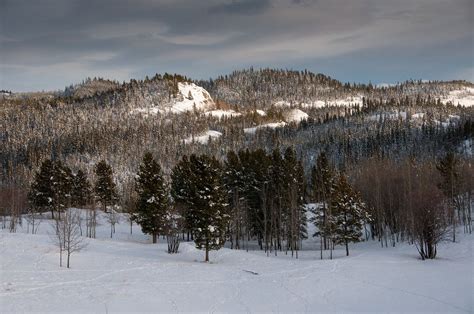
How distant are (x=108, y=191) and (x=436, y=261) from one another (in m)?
60.5

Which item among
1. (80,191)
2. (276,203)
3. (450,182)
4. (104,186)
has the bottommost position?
(276,203)

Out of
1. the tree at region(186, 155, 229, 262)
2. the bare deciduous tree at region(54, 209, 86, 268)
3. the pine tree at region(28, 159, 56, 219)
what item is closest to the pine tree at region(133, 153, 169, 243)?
the bare deciduous tree at region(54, 209, 86, 268)

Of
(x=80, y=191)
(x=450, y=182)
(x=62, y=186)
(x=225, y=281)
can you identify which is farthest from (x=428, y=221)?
(x=80, y=191)

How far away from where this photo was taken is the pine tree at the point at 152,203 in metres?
57.4

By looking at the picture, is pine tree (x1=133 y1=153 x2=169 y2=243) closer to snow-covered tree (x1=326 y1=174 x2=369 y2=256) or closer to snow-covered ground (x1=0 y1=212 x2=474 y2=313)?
snow-covered ground (x1=0 y1=212 x2=474 y2=313)

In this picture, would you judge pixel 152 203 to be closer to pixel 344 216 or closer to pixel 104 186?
pixel 344 216

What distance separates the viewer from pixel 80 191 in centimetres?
8638

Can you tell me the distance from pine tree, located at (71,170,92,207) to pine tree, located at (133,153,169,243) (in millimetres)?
28916

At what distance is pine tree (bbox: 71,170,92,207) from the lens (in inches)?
3305

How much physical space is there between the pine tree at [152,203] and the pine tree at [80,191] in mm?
28916

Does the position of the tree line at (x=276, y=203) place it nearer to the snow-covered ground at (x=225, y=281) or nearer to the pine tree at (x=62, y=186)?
the pine tree at (x=62, y=186)

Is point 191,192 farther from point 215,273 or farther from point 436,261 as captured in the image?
point 436,261

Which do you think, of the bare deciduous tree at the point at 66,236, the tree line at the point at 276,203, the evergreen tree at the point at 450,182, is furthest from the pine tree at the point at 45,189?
the evergreen tree at the point at 450,182

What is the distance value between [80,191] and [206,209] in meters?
48.5
